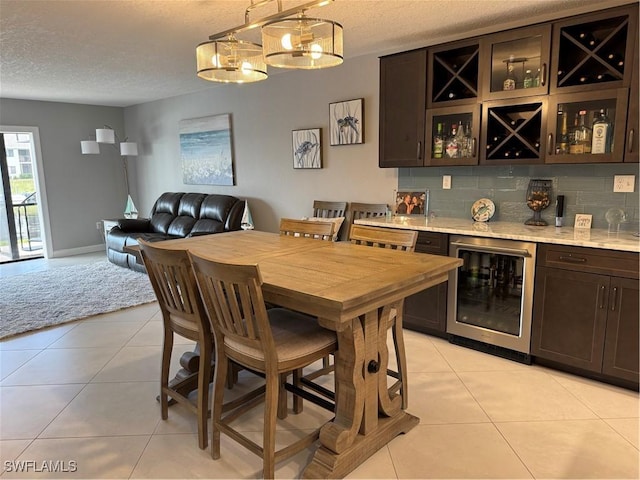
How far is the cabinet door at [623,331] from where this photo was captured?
8.04ft

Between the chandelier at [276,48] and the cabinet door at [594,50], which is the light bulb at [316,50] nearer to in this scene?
the chandelier at [276,48]

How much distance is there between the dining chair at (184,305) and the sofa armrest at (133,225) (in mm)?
4227

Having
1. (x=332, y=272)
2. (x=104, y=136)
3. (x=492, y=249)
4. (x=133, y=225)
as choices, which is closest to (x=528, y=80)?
(x=492, y=249)

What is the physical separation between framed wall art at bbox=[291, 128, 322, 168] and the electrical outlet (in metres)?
2.67

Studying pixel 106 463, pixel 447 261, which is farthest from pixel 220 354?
pixel 447 261

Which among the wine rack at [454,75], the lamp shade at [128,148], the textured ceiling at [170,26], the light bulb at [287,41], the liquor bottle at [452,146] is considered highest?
the textured ceiling at [170,26]

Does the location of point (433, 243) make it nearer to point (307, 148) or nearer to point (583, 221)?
point (583, 221)

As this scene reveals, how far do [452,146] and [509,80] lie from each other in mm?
606

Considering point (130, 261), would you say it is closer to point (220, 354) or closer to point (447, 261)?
point (220, 354)

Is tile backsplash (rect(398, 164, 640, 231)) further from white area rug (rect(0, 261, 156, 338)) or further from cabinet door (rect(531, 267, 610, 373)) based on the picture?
white area rug (rect(0, 261, 156, 338))

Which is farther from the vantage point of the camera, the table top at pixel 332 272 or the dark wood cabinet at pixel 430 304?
the dark wood cabinet at pixel 430 304

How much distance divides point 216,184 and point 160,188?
158 centimetres

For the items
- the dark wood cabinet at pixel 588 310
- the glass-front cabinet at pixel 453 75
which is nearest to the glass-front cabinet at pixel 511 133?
the glass-front cabinet at pixel 453 75

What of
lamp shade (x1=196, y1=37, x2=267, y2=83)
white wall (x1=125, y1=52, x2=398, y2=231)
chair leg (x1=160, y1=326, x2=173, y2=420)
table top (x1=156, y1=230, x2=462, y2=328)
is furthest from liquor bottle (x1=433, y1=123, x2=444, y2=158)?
chair leg (x1=160, y1=326, x2=173, y2=420)
